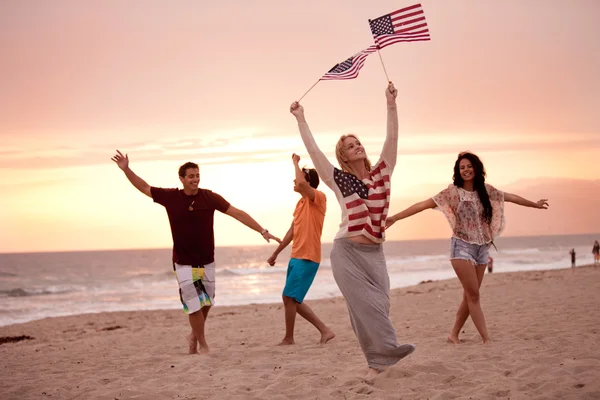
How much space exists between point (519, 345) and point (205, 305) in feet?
11.9

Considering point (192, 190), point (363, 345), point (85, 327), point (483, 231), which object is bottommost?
point (85, 327)

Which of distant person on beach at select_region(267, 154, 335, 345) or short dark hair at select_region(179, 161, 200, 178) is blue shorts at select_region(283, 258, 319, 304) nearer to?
distant person on beach at select_region(267, 154, 335, 345)

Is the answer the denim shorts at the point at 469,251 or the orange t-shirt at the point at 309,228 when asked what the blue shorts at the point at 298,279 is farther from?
the denim shorts at the point at 469,251

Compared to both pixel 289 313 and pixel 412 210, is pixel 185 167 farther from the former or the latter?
pixel 412 210

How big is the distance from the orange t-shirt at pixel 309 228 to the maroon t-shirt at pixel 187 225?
1182 mm

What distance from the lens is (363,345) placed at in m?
5.46

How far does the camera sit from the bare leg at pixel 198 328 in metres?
7.37

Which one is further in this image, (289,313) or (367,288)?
(289,313)

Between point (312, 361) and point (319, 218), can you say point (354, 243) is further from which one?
point (319, 218)

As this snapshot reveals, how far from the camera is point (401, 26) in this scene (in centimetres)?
677

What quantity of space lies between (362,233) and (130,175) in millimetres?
3117

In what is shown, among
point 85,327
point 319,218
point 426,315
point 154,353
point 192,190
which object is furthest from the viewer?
point 85,327

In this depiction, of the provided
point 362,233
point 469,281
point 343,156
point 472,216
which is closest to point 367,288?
point 362,233

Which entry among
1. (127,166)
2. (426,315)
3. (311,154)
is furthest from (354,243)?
(426,315)
